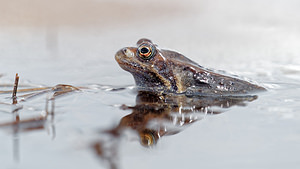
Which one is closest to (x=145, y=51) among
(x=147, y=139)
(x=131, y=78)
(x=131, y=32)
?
(x=131, y=78)

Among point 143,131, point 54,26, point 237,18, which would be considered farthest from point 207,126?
point 237,18

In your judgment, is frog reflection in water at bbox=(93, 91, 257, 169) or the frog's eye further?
the frog's eye

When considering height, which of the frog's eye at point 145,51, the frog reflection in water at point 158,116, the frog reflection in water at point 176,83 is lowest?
the frog reflection in water at point 158,116

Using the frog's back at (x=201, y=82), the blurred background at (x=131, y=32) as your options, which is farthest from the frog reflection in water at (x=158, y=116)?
the blurred background at (x=131, y=32)

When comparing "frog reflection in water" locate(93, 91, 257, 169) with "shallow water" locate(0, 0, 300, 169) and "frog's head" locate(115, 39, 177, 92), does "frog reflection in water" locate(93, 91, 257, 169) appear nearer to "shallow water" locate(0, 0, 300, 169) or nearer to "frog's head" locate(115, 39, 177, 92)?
"shallow water" locate(0, 0, 300, 169)

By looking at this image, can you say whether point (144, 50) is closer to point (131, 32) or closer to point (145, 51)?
point (145, 51)

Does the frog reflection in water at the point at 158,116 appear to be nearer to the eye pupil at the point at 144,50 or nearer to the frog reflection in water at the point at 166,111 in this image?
the frog reflection in water at the point at 166,111

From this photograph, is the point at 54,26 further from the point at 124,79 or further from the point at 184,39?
the point at 124,79

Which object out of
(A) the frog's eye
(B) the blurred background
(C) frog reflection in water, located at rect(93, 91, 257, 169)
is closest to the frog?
(A) the frog's eye
